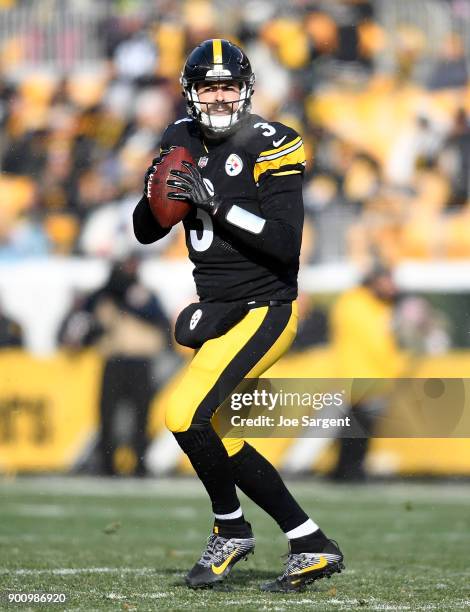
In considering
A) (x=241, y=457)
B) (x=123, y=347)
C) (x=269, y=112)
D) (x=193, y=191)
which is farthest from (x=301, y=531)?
(x=269, y=112)

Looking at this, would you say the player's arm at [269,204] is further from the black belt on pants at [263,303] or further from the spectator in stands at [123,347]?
the spectator in stands at [123,347]

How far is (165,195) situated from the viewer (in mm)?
3725

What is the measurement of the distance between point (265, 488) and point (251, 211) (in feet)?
2.88

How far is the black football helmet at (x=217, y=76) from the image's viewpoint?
3.82 meters

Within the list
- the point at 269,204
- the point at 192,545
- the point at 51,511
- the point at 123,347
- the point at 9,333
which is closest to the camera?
the point at 269,204

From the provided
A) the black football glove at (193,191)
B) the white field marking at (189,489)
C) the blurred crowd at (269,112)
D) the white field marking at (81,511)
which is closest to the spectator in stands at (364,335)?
the white field marking at (189,489)

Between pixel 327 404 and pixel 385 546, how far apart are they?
3.57 feet

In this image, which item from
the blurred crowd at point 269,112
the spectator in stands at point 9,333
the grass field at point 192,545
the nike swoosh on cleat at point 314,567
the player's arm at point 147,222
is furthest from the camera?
the blurred crowd at point 269,112

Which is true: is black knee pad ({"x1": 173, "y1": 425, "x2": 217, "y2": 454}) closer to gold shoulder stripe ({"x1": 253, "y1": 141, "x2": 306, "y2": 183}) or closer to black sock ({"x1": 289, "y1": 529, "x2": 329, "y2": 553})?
black sock ({"x1": 289, "y1": 529, "x2": 329, "y2": 553})

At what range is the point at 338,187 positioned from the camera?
31.3 ft

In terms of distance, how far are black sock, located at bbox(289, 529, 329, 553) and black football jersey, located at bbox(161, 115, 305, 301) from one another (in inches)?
30.0

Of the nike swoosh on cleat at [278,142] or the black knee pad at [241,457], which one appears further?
the black knee pad at [241,457]

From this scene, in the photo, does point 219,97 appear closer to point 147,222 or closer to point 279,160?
point 279,160

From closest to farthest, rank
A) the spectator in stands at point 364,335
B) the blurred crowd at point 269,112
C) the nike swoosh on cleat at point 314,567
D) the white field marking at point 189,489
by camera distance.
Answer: the nike swoosh on cleat at point 314,567 < the white field marking at point 189,489 < the spectator in stands at point 364,335 < the blurred crowd at point 269,112
